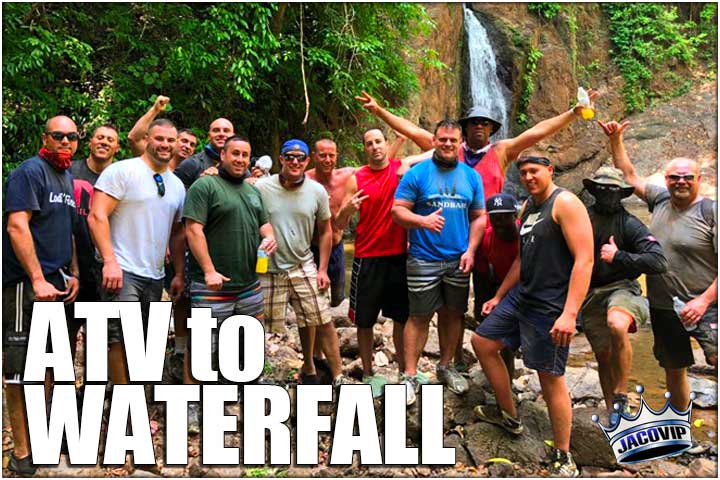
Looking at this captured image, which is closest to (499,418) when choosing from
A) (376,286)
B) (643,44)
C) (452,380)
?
(452,380)

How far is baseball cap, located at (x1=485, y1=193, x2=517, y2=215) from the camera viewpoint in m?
4.48

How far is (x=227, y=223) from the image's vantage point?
14.0 feet

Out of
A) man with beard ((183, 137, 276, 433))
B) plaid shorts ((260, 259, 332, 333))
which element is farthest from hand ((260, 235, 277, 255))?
plaid shorts ((260, 259, 332, 333))

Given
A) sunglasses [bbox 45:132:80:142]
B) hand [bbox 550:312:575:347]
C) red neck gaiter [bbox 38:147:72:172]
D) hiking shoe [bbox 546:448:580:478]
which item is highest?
sunglasses [bbox 45:132:80:142]

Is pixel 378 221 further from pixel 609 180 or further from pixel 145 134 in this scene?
pixel 145 134

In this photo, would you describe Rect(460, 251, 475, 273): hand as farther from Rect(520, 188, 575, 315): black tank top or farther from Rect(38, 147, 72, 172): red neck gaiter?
Rect(38, 147, 72, 172): red neck gaiter

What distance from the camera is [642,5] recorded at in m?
26.6

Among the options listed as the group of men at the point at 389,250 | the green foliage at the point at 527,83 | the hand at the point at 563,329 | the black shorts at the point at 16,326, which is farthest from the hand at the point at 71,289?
the green foliage at the point at 527,83

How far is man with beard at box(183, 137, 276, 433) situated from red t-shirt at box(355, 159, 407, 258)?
33.6 inches

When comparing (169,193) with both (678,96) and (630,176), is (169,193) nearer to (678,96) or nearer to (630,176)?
(630,176)

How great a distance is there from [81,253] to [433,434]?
2.94 metres

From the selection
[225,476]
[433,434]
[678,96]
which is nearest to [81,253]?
[225,476]

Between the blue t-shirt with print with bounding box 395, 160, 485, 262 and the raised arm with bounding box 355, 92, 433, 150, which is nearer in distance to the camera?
the blue t-shirt with print with bounding box 395, 160, 485, 262

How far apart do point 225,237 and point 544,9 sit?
20.8m
